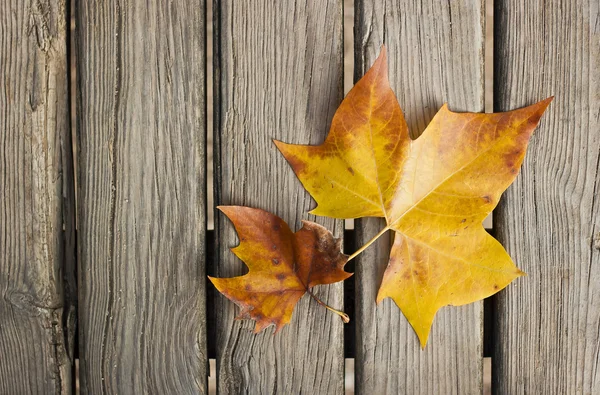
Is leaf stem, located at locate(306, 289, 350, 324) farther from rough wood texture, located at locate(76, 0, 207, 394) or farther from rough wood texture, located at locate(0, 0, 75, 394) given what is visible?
rough wood texture, located at locate(0, 0, 75, 394)

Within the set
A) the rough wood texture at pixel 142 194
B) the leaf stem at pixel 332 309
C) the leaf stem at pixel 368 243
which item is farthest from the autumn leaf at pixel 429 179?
the rough wood texture at pixel 142 194

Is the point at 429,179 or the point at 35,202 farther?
the point at 35,202

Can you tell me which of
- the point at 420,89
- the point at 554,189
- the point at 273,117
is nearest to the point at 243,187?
the point at 273,117

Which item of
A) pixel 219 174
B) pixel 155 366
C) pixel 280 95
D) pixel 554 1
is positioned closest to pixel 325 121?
pixel 280 95

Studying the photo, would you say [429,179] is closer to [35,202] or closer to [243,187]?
[243,187]

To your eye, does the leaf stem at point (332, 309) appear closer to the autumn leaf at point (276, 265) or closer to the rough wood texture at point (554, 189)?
the autumn leaf at point (276, 265)

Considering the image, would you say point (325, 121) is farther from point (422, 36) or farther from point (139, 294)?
point (139, 294)
